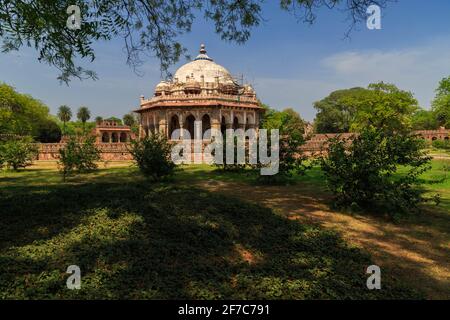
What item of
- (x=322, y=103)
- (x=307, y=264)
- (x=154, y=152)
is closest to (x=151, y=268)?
(x=307, y=264)

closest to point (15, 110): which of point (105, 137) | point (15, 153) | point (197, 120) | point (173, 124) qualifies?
point (173, 124)

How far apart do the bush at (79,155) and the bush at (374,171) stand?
12603 millimetres

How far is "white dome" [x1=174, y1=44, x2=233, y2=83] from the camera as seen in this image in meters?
39.1

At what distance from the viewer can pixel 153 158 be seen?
1231 cm

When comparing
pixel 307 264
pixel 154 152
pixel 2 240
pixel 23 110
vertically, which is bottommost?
pixel 307 264

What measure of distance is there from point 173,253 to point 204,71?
37738mm

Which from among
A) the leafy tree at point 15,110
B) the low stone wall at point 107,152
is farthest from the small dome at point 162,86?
the leafy tree at point 15,110

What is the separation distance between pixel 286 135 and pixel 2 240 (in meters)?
9.97

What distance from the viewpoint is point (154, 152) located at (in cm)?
1251

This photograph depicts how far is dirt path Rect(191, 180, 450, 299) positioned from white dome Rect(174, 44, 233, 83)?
31.1 metres

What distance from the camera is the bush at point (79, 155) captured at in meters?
15.9

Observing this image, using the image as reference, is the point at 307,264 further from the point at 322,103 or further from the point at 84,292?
the point at 322,103

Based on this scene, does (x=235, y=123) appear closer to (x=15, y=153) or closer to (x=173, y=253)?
(x=15, y=153)

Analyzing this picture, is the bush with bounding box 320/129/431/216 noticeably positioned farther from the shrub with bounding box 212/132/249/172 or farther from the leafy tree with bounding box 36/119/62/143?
the leafy tree with bounding box 36/119/62/143
